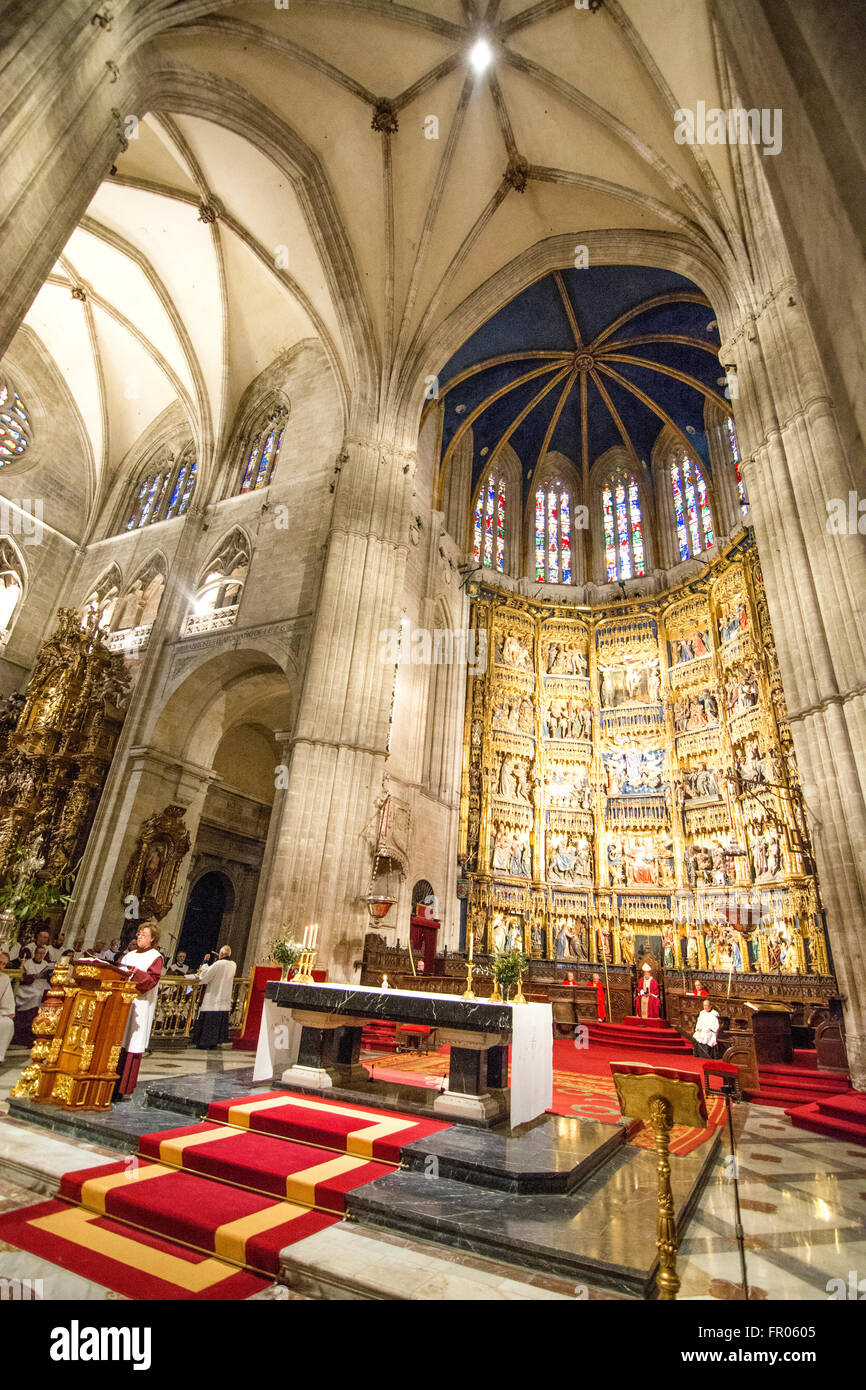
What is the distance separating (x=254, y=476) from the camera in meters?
18.1

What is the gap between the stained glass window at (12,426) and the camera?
18453mm

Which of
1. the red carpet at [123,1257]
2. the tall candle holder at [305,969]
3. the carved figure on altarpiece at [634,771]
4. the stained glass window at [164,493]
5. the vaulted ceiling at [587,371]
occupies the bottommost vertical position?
the red carpet at [123,1257]

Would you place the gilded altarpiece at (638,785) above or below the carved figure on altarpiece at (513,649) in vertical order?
below

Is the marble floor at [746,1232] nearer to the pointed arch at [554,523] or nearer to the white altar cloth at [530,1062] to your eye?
the white altar cloth at [530,1062]

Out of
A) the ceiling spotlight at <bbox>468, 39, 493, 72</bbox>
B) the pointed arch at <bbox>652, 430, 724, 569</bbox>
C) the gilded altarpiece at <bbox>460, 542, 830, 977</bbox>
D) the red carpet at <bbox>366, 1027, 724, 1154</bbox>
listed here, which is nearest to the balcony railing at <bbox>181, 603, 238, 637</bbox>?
the gilded altarpiece at <bbox>460, 542, 830, 977</bbox>

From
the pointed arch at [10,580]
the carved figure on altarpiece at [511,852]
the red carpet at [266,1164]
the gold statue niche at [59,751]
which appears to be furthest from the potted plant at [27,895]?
the carved figure on altarpiece at [511,852]

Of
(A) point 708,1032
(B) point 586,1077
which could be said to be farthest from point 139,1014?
(A) point 708,1032

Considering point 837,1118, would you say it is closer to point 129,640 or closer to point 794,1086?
point 794,1086

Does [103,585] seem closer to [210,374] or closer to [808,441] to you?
[210,374]

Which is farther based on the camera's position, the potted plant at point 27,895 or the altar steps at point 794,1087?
the potted plant at point 27,895

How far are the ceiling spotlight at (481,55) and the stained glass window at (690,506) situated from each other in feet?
39.1

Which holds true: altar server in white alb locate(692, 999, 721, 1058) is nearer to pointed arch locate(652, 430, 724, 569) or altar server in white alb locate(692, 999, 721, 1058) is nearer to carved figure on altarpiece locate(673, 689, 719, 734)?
carved figure on altarpiece locate(673, 689, 719, 734)

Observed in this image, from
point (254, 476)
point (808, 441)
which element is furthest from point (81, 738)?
point (808, 441)

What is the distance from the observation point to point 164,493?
19750 millimetres
